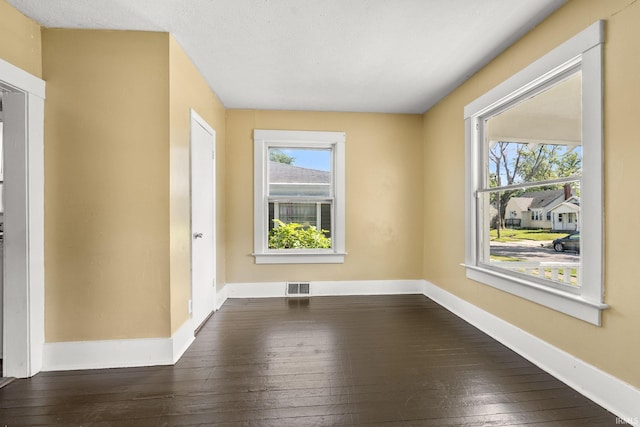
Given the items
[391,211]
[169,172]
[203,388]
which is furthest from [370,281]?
[169,172]

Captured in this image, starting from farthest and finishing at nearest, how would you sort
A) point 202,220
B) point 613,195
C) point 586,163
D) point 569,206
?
point 202,220
point 569,206
point 586,163
point 613,195

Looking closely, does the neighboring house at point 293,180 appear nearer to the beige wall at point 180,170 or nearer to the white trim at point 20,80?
the beige wall at point 180,170

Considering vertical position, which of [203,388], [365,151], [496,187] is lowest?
[203,388]

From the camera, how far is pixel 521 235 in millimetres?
2445

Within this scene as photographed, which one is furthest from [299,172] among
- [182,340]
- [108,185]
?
[182,340]

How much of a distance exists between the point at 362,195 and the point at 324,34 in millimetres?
2181

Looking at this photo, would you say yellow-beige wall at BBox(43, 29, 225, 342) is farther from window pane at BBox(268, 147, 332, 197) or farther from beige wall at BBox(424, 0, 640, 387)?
beige wall at BBox(424, 0, 640, 387)

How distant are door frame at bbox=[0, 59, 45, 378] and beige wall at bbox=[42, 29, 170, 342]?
0.09 metres

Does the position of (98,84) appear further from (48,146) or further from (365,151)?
(365,151)

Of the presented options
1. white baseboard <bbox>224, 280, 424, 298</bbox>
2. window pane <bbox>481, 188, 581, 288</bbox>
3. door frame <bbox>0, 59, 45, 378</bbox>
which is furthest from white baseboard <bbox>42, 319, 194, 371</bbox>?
window pane <bbox>481, 188, 581, 288</bbox>

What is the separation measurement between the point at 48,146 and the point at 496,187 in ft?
12.1

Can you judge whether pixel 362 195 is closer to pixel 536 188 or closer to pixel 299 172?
pixel 299 172

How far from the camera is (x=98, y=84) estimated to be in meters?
2.14

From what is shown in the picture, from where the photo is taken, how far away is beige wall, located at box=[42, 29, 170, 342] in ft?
6.93
